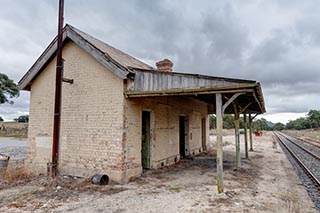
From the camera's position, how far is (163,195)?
595cm

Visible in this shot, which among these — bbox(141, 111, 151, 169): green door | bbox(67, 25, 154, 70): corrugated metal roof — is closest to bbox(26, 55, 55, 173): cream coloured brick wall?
bbox(67, 25, 154, 70): corrugated metal roof

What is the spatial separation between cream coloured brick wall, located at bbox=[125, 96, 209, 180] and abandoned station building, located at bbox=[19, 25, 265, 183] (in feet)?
0.11

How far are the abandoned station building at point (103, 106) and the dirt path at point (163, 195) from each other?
0.87 metres

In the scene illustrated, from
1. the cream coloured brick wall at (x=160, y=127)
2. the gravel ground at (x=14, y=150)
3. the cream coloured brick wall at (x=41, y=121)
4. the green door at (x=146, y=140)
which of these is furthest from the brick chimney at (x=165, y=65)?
the gravel ground at (x=14, y=150)

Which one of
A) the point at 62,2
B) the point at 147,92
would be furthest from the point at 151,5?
the point at 147,92

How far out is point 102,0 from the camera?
360 inches

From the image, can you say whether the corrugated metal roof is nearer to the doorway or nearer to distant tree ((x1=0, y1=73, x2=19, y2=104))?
the doorway

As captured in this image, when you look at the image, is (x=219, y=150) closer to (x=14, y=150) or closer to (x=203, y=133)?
(x=203, y=133)

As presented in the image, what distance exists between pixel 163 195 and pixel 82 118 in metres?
4.08

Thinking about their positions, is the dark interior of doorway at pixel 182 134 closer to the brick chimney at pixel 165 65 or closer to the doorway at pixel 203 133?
the brick chimney at pixel 165 65

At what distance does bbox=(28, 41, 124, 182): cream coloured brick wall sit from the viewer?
747 centimetres

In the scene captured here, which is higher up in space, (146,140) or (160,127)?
(160,127)

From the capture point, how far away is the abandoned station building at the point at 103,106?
7160 millimetres

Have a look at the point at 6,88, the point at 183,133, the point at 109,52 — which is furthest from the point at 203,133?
the point at 6,88
